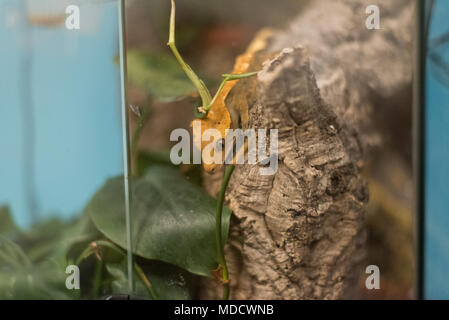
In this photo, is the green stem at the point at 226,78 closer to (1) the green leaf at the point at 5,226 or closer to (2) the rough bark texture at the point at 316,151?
(2) the rough bark texture at the point at 316,151

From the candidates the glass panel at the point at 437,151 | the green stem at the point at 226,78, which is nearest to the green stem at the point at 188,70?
the green stem at the point at 226,78

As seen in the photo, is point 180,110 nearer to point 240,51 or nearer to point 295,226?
point 240,51

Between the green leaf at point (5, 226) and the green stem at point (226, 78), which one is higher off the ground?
the green stem at point (226, 78)

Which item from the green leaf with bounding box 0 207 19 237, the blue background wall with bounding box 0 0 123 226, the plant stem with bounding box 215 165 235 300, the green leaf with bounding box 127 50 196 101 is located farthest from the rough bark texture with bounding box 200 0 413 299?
the green leaf with bounding box 0 207 19 237

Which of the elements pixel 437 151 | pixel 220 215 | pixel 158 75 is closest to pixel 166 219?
pixel 220 215

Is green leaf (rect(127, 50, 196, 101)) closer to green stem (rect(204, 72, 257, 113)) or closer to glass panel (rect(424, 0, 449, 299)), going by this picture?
green stem (rect(204, 72, 257, 113))
